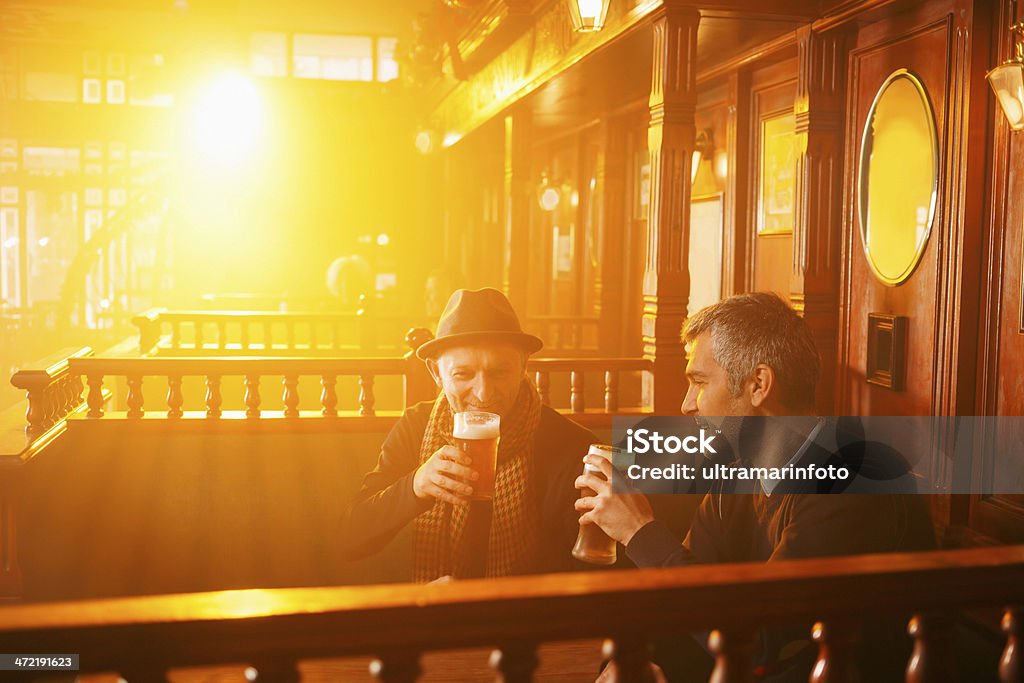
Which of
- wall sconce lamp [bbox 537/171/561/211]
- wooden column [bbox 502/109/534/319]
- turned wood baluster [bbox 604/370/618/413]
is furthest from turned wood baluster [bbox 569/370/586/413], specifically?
wall sconce lamp [bbox 537/171/561/211]

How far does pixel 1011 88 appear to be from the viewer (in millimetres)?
3695

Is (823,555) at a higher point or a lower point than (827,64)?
lower

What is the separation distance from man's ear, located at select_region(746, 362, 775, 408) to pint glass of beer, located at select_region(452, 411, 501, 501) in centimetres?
61

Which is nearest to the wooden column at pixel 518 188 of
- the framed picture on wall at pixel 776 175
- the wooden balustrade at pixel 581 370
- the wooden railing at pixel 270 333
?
the wooden railing at pixel 270 333

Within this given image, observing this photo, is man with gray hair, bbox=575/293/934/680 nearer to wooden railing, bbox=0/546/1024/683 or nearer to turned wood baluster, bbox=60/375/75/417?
wooden railing, bbox=0/546/1024/683

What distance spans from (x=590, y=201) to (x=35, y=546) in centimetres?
747

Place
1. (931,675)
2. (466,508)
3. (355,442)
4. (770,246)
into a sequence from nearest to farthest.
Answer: (931,675), (466,508), (355,442), (770,246)

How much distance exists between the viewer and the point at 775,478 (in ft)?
6.48

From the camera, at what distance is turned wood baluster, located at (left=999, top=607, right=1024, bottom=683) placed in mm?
1564

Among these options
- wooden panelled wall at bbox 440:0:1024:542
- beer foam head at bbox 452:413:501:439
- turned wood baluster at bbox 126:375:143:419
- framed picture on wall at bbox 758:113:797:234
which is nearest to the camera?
beer foam head at bbox 452:413:501:439

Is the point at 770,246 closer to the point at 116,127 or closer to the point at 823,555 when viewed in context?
the point at 823,555

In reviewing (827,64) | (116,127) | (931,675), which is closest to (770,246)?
(827,64)

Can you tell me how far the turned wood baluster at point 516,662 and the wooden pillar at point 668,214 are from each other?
4.20m

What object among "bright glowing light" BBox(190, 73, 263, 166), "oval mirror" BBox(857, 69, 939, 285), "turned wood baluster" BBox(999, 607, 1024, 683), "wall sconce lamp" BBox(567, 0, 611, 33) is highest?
"bright glowing light" BBox(190, 73, 263, 166)
